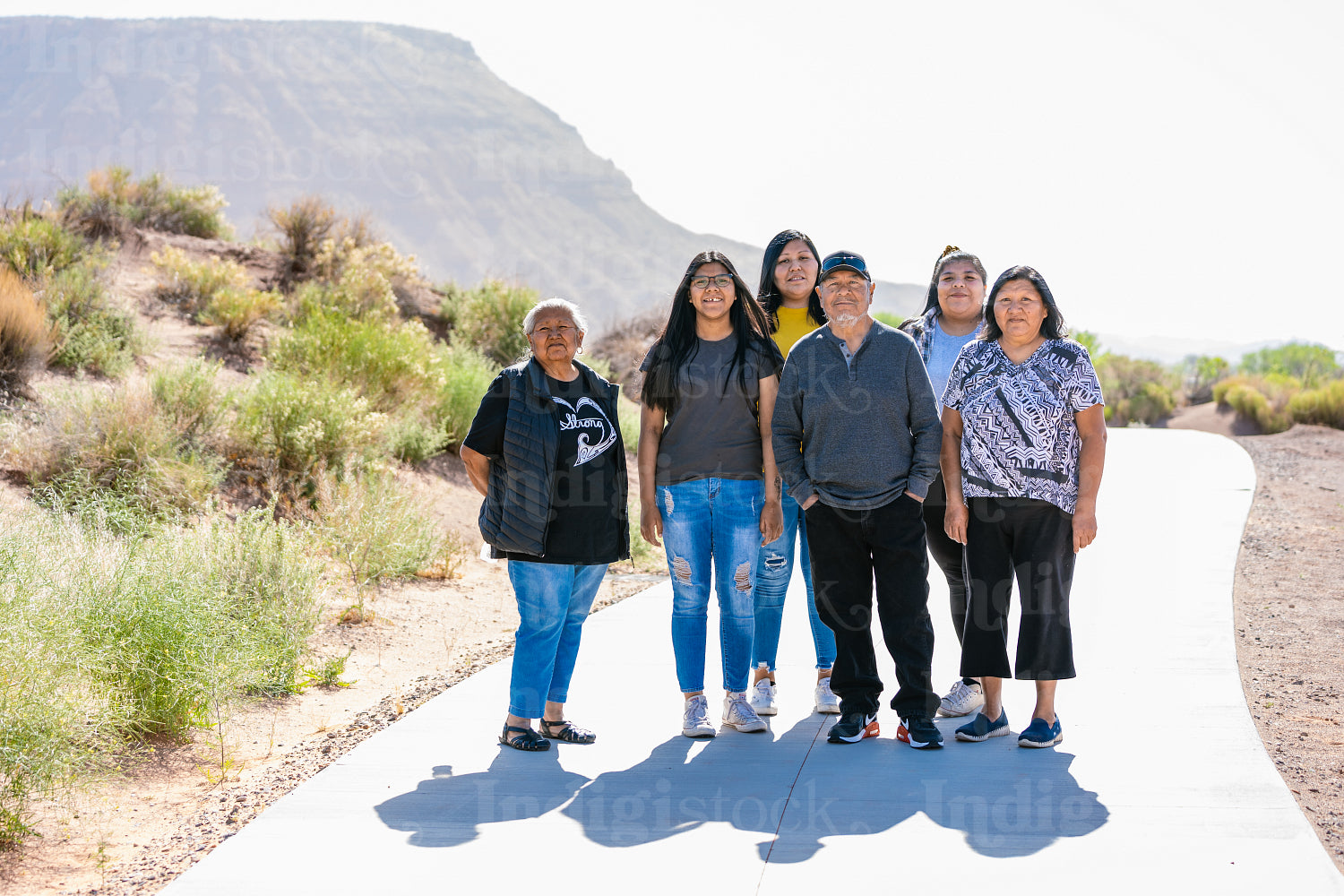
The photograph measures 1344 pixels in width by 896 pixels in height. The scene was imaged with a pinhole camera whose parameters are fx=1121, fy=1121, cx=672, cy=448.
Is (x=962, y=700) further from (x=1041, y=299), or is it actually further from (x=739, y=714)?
(x=1041, y=299)

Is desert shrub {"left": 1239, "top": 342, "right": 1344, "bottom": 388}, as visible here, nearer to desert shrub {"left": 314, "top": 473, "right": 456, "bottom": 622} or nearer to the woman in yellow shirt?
desert shrub {"left": 314, "top": 473, "right": 456, "bottom": 622}

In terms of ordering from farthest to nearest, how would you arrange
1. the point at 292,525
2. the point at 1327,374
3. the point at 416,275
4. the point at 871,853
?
the point at 1327,374 < the point at 416,275 < the point at 292,525 < the point at 871,853

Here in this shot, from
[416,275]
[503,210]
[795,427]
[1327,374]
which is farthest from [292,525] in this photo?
[503,210]

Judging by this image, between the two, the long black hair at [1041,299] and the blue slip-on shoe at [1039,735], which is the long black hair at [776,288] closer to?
the long black hair at [1041,299]

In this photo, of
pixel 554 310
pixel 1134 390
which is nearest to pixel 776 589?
pixel 554 310

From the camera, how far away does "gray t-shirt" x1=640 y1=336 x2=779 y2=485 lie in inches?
191

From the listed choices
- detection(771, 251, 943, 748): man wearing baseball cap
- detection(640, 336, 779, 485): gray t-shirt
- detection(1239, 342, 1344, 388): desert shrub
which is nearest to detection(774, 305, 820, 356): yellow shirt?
detection(640, 336, 779, 485): gray t-shirt

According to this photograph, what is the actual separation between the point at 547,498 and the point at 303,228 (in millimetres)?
15588

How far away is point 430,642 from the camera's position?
7.29 metres

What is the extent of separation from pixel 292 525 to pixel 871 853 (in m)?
6.81

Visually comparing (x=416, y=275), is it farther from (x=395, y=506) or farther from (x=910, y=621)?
(x=910, y=621)

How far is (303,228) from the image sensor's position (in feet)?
61.4

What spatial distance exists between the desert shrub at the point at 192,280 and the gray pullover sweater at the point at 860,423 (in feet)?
39.5

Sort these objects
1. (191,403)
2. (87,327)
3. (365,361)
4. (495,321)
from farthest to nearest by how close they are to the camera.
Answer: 1. (495,321)
2. (365,361)
3. (87,327)
4. (191,403)
